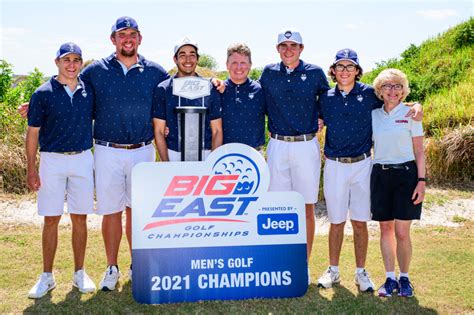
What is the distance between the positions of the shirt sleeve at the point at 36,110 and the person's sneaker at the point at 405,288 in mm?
3472

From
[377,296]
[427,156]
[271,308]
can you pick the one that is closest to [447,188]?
[427,156]

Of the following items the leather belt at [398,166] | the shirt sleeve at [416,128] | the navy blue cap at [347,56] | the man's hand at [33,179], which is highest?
the navy blue cap at [347,56]

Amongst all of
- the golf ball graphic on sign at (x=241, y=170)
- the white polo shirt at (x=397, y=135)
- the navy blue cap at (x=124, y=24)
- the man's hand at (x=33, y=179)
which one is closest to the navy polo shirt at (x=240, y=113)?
the golf ball graphic on sign at (x=241, y=170)

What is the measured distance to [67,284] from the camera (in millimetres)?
4988

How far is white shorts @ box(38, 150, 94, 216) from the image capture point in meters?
4.59

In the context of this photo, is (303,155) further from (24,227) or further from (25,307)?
(24,227)

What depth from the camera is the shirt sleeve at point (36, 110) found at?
14.7 ft

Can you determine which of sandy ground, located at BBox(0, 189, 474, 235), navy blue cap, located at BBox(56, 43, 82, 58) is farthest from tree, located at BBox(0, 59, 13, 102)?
navy blue cap, located at BBox(56, 43, 82, 58)

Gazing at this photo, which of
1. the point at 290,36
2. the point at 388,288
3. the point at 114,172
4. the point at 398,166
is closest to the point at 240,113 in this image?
the point at 290,36

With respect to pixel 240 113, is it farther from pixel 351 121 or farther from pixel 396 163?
pixel 396 163

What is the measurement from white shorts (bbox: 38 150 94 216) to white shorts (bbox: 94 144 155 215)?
88 mm

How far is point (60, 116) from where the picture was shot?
4500mm

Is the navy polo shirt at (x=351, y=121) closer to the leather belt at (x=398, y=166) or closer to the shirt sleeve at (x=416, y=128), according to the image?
the leather belt at (x=398, y=166)

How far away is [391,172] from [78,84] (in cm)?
283
